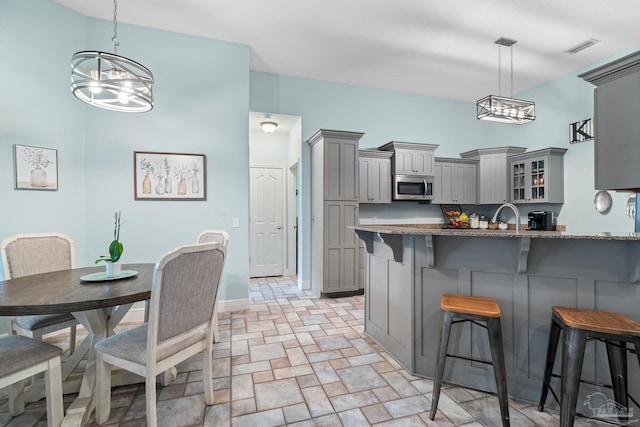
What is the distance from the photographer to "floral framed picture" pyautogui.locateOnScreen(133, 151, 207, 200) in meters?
3.33

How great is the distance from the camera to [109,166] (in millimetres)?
3232

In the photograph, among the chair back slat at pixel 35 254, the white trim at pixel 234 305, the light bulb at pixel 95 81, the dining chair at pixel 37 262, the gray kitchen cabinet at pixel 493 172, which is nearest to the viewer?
the light bulb at pixel 95 81

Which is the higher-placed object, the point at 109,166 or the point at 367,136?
the point at 367,136

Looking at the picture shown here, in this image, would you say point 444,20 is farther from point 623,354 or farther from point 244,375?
point 244,375

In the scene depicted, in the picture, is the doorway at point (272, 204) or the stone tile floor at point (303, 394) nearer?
the stone tile floor at point (303, 394)

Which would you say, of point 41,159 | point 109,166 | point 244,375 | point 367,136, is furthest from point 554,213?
point 41,159

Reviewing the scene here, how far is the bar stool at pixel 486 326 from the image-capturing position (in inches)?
63.6

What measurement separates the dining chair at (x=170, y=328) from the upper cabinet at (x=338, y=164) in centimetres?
264

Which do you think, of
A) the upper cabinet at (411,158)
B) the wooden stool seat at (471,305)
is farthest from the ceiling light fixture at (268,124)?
the wooden stool seat at (471,305)

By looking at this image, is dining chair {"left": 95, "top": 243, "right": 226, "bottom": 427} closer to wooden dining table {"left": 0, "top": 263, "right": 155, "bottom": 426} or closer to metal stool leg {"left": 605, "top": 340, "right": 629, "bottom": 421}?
wooden dining table {"left": 0, "top": 263, "right": 155, "bottom": 426}

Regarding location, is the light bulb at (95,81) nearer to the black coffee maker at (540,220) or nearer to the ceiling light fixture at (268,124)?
the ceiling light fixture at (268,124)

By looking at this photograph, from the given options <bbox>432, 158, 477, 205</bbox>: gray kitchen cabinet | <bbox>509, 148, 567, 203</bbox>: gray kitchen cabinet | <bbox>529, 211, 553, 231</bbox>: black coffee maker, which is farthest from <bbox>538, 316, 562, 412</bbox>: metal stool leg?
<bbox>509, 148, 567, 203</bbox>: gray kitchen cabinet

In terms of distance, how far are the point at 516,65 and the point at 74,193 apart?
19.6 ft

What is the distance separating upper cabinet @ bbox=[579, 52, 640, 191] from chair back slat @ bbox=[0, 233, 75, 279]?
384 centimetres
